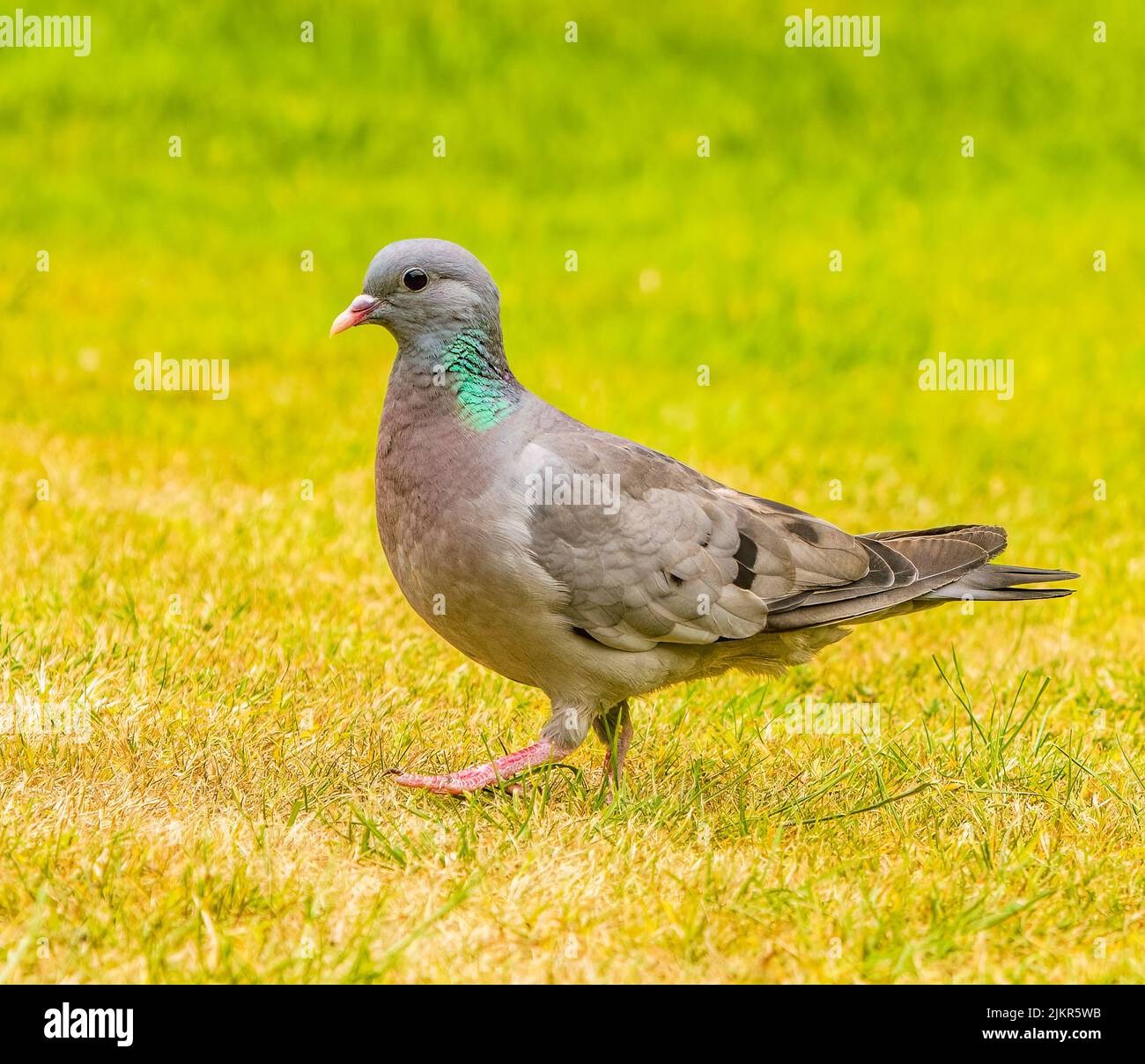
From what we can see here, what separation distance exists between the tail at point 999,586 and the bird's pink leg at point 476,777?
134cm

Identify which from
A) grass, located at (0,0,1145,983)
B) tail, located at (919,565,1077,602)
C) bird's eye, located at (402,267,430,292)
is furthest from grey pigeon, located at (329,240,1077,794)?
grass, located at (0,0,1145,983)

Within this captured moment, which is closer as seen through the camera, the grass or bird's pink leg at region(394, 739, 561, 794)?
the grass

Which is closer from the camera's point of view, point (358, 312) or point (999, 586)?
point (358, 312)

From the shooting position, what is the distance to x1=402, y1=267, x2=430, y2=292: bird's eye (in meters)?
4.18

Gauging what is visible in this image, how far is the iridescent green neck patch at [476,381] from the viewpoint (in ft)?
13.6

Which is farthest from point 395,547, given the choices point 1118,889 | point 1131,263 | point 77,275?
point 1131,263

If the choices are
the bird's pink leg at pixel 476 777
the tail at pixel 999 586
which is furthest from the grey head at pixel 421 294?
the tail at pixel 999 586

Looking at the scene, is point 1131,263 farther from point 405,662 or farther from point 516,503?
point 516,503

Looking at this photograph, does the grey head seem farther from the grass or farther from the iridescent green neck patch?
the grass

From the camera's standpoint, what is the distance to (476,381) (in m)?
4.20

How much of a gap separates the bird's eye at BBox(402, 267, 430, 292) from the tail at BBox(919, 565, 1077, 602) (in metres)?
1.76

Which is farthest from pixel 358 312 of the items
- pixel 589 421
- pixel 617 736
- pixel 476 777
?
pixel 589 421

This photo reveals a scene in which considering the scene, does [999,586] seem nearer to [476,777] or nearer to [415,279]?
[476,777]

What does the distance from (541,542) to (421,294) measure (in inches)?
30.3
